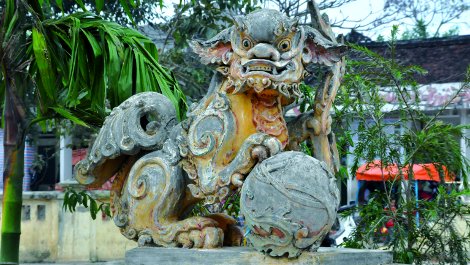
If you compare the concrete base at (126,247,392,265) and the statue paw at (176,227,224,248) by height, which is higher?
the statue paw at (176,227,224,248)

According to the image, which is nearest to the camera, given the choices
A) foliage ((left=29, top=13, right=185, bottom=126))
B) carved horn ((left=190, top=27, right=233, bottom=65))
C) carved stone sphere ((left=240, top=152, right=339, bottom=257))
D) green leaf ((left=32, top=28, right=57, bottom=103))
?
carved stone sphere ((left=240, top=152, right=339, bottom=257))

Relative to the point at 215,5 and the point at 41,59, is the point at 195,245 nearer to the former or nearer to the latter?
the point at 41,59

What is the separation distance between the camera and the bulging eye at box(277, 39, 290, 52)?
3838 millimetres

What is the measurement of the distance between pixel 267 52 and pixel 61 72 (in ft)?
7.47

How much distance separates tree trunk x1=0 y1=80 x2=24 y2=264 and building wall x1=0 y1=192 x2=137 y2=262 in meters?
4.87

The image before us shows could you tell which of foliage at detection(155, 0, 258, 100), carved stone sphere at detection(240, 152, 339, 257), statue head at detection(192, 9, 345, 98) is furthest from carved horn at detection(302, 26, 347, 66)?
foliage at detection(155, 0, 258, 100)

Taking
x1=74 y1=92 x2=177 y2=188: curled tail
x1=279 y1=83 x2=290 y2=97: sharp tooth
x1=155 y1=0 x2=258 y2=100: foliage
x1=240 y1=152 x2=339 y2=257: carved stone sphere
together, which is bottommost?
x1=240 y1=152 x2=339 y2=257: carved stone sphere

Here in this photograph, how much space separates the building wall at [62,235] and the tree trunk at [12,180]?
4.87m

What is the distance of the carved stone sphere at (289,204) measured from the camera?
3498 millimetres

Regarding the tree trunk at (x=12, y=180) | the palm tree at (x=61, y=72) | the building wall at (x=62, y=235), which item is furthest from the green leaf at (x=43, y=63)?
the building wall at (x=62, y=235)

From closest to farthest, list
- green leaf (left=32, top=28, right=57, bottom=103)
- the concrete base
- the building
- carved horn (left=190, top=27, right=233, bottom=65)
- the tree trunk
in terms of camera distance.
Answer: the concrete base, carved horn (left=190, top=27, right=233, bottom=65), green leaf (left=32, top=28, right=57, bottom=103), the tree trunk, the building

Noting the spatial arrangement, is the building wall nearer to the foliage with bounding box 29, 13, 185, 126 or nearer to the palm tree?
the palm tree

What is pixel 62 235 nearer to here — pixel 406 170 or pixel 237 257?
pixel 406 170

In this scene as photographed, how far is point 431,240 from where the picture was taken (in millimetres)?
5461
